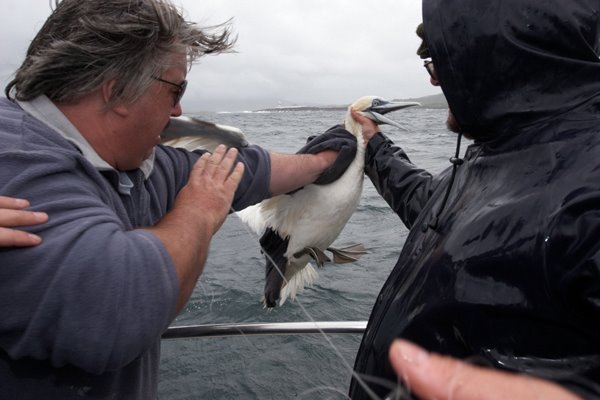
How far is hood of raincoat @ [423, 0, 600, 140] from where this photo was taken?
1.36 meters

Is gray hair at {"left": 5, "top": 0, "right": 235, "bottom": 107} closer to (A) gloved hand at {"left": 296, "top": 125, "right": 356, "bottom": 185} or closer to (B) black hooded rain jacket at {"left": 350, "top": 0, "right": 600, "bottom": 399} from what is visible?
(B) black hooded rain jacket at {"left": 350, "top": 0, "right": 600, "bottom": 399}

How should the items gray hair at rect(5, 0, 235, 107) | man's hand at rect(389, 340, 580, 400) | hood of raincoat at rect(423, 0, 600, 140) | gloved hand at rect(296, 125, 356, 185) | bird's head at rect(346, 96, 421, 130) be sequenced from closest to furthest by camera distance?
man's hand at rect(389, 340, 580, 400) → hood of raincoat at rect(423, 0, 600, 140) → gray hair at rect(5, 0, 235, 107) → gloved hand at rect(296, 125, 356, 185) → bird's head at rect(346, 96, 421, 130)

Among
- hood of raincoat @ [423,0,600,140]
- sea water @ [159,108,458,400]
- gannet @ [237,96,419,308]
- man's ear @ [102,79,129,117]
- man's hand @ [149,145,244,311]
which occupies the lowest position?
sea water @ [159,108,458,400]

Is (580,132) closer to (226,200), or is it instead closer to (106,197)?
(226,200)

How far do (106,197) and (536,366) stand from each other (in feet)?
4.68

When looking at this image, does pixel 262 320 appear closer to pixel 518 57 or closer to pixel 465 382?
pixel 518 57

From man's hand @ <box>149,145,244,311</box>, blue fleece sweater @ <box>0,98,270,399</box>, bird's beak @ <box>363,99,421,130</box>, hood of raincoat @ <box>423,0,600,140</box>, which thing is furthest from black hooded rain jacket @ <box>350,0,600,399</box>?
bird's beak @ <box>363,99,421,130</box>

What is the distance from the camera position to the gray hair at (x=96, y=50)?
1.69 metres

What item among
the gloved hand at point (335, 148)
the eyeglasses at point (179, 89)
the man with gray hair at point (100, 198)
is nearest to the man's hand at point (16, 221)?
the man with gray hair at point (100, 198)

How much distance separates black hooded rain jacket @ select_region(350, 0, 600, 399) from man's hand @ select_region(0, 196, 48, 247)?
113 centimetres

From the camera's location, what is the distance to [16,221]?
4.14 ft

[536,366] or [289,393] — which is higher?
[536,366]

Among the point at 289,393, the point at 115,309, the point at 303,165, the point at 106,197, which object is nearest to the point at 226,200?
the point at 106,197

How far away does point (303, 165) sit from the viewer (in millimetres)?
3102
